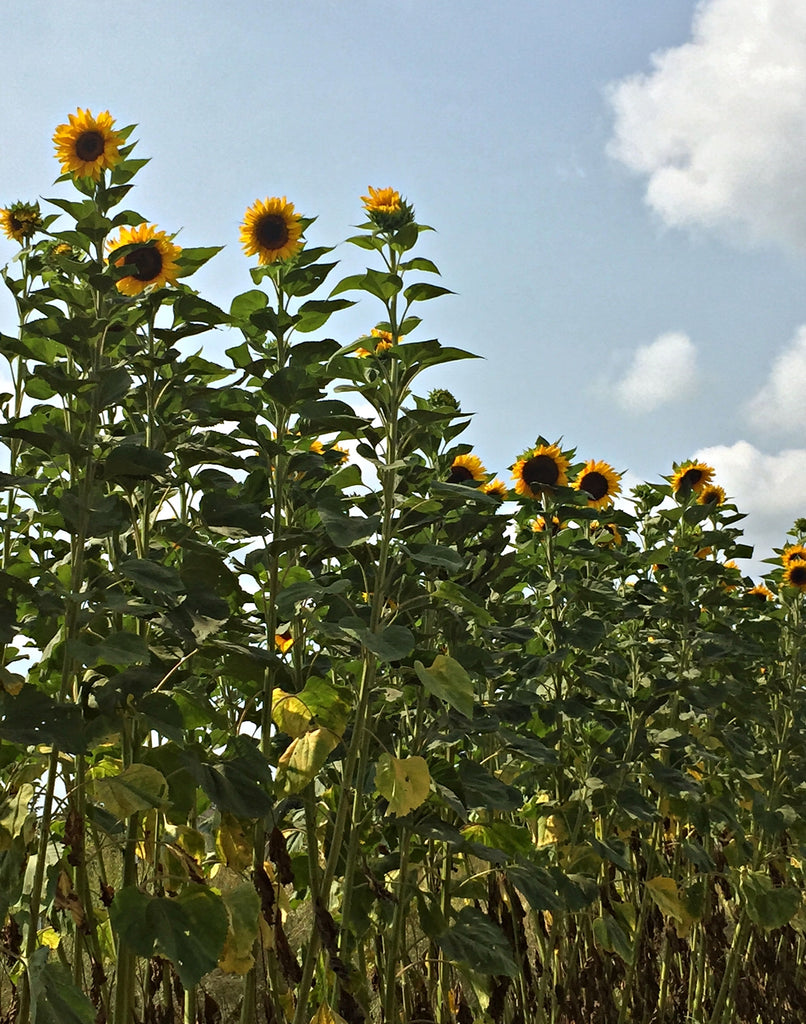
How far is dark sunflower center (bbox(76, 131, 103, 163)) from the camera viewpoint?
8.08ft

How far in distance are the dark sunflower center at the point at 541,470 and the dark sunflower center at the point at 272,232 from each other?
162 centimetres

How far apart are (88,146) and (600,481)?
9.44ft

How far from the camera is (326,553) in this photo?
2.59 meters

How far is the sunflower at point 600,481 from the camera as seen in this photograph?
4758mm

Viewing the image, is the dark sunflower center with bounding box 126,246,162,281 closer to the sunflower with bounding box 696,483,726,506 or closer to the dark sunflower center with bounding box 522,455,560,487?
the dark sunflower center with bounding box 522,455,560,487

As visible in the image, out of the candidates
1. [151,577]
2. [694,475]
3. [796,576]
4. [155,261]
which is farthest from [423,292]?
[796,576]

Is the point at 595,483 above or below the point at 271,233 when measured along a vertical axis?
above

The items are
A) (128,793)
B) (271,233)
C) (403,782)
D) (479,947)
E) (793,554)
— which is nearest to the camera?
(128,793)

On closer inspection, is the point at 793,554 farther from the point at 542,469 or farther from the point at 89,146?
the point at 89,146

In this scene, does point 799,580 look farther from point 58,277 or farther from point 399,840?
point 58,277

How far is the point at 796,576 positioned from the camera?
5352 mm

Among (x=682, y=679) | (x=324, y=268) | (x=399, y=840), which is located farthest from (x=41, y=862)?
(x=682, y=679)

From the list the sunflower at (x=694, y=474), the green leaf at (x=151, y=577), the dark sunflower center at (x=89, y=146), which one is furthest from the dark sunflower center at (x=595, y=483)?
the green leaf at (x=151, y=577)

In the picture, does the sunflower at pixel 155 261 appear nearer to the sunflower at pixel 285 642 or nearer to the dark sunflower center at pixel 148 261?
the dark sunflower center at pixel 148 261
